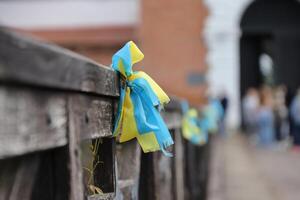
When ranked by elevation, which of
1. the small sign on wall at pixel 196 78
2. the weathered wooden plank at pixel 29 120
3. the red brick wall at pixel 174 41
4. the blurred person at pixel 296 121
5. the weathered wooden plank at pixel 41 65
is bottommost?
the weathered wooden plank at pixel 29 120

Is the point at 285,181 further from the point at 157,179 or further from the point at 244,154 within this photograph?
the point at 157,179

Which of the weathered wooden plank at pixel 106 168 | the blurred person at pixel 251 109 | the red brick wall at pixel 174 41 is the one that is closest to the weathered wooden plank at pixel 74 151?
the weathered wooden plank at pixel 106 168

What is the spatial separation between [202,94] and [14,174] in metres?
23.8

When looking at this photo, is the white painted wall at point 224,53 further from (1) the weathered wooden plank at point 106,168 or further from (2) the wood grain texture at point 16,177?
(2) the wood grain texture at point 16,177

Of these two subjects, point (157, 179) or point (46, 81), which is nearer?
point (46, 81)

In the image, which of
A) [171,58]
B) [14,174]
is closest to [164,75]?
[171,58]

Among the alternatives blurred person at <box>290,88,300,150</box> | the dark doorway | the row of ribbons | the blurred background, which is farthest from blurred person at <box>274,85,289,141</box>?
the row of ribbons

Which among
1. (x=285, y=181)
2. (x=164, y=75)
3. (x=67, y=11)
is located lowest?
(x=285, y=181)

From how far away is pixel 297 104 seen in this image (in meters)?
18.8

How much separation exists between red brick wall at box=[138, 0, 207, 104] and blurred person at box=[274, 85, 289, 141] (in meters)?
4.63

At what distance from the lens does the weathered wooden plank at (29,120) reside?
1.71 meters

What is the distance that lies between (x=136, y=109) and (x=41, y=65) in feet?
3.82

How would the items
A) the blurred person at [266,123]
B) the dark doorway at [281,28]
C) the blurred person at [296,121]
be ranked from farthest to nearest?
the dark doorway at [281,28]
the blurred person at [266,123]
the blurred person at [296,121]

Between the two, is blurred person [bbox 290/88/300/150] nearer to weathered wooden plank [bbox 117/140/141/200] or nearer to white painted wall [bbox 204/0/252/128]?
white painted wall [bbox 204/0/252/128]
